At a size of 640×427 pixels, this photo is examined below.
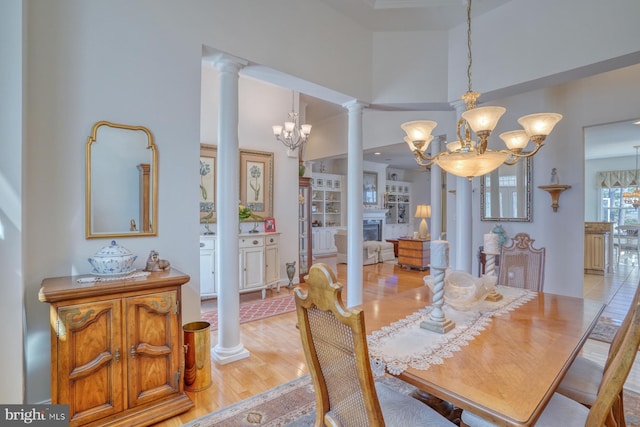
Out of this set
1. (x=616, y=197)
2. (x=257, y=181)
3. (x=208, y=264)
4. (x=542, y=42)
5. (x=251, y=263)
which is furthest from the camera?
(x=616, y=197)

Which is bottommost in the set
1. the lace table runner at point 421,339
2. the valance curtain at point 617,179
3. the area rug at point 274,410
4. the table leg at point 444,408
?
the area rug at point 274,410

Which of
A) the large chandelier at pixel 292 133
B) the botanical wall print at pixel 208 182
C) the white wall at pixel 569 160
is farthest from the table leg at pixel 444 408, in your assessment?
the large chandelier at pixel 292 133

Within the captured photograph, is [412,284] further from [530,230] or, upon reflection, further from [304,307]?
[304,307]

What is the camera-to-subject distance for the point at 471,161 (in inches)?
78.5

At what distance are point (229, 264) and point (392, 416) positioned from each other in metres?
1.83

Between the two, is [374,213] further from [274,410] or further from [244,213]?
[274,410]

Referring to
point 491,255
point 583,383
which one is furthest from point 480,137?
point 583,383

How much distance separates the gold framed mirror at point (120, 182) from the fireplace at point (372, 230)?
8.05m

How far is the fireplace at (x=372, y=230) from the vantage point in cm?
998

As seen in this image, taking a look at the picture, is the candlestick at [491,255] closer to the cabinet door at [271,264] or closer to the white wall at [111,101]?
the white wall at [111,101]

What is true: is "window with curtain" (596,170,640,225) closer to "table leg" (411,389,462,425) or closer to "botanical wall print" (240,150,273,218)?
"botanical wall print" (240,150,273,218)

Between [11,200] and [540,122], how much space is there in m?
2.85

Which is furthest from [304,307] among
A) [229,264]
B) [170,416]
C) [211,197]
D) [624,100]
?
[624,100]

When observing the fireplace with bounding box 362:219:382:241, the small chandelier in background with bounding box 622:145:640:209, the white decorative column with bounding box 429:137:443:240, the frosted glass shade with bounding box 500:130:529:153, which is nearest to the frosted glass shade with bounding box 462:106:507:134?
the frosted glass shade with bounding box 500:130:529:153
